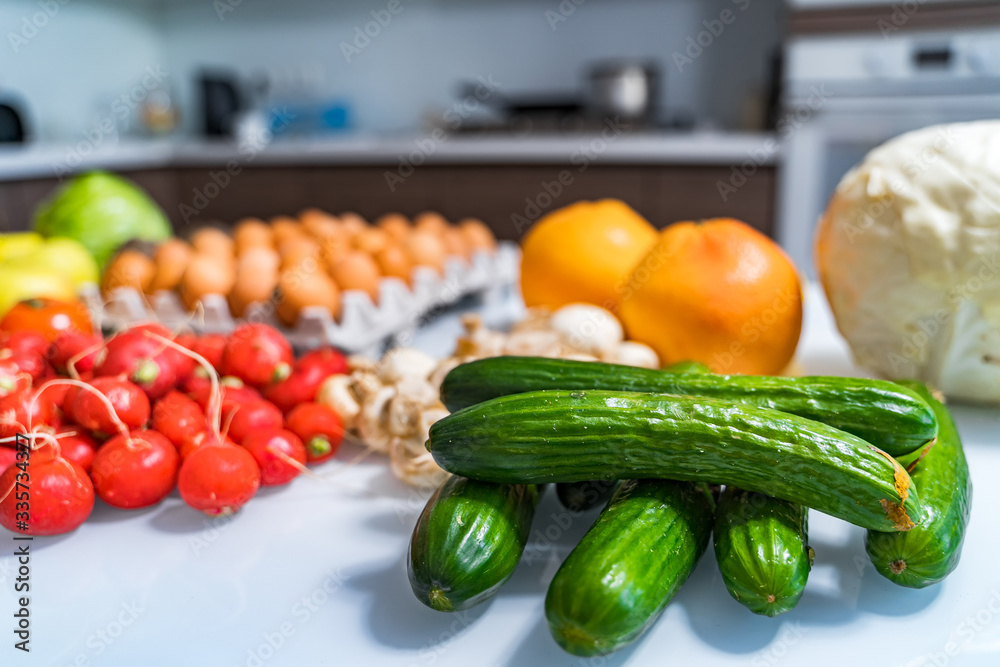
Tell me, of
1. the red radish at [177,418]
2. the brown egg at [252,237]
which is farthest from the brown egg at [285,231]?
the red radish at [177,418]

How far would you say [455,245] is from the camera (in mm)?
1346

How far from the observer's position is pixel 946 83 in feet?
7.73

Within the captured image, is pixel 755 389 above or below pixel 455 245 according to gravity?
above

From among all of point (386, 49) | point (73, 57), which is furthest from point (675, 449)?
point (73, 57)

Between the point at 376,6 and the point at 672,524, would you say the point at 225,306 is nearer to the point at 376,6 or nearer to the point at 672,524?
the point at 672,524

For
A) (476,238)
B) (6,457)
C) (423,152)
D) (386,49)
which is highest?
(386,49)

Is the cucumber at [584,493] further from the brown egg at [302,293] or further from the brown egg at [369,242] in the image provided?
the brown egg at [369,242]

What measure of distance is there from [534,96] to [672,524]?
3.26 metres

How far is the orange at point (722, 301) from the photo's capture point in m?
0.77

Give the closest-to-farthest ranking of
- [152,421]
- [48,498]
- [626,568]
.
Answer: [626,568] < [48,498] < [152,421]

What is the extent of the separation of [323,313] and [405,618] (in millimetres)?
532

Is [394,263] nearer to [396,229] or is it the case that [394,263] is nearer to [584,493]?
[396,229]

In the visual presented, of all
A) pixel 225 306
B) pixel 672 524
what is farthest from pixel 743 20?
pixel 672 524

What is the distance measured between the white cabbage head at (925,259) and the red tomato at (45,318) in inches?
38.1
